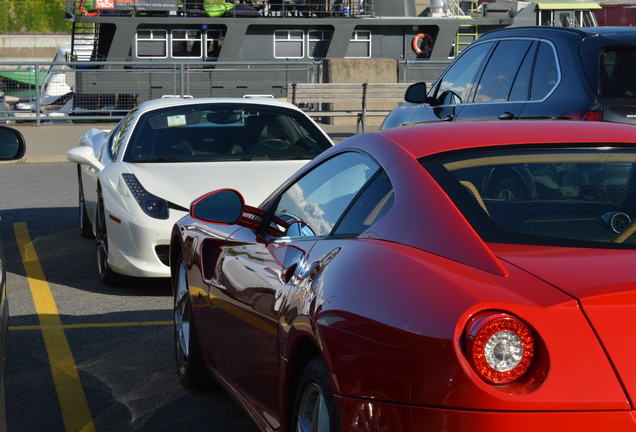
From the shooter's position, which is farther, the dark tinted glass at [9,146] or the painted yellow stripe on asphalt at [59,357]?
the dark tinted glass at [9,146]

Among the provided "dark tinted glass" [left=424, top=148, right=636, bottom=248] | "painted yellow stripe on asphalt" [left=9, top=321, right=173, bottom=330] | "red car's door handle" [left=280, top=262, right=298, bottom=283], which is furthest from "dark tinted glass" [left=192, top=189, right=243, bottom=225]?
"painted yellow stripe on asphalt" [left=9, top=321, right=173, bottom=330]

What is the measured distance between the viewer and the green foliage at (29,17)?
8988cm

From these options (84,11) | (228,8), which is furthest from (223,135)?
(84,11)

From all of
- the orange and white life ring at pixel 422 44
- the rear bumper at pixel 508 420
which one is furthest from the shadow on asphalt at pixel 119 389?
the orange and white life ring at pixel 422 44

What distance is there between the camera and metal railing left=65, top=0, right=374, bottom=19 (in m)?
33.9

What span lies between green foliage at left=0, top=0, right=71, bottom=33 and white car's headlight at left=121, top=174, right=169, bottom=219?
8342 centimetres

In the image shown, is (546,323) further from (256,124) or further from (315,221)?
(256,124)

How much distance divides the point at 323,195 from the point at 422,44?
3367cm

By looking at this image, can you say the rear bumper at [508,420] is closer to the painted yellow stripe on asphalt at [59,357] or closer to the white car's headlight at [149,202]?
the painted yellow stripe on asphalt at [59,357]

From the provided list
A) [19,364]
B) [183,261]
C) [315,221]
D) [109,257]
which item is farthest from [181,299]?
[109,257]

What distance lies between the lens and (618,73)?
7.38 meters

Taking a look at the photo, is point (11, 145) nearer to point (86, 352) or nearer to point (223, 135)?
point (86, 352)

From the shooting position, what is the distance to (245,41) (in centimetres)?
3528

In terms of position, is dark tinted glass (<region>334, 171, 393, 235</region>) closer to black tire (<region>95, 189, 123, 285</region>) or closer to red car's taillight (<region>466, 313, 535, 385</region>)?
red car's taillight (<region>466, 313, 535, 385</region>)
